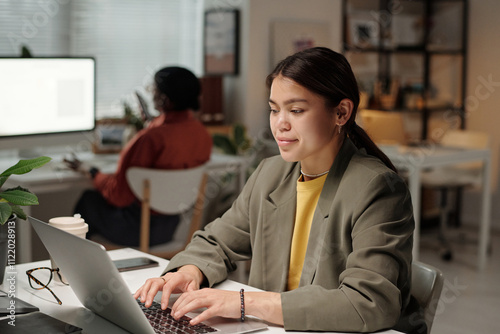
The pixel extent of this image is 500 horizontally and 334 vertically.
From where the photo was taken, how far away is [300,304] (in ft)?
4.35

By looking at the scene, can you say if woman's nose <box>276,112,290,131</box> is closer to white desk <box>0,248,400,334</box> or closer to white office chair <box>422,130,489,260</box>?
white desk <box>0,248,400,334</box>

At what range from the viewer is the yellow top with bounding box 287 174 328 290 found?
1654 mm

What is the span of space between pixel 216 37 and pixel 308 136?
3.15 metres

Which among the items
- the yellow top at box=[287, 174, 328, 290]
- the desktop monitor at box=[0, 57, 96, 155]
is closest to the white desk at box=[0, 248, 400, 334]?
the yellow top at box=[287, 174, 328, 290]

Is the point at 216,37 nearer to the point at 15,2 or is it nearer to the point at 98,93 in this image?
the point at 98,93

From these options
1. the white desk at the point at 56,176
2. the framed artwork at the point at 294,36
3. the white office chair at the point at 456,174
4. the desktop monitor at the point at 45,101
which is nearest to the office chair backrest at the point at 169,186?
the white desk at the point at 56,176

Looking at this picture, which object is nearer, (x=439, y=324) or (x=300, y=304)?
(x=300, y=304)

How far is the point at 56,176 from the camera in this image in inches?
124

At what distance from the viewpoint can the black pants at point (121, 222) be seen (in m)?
3.19

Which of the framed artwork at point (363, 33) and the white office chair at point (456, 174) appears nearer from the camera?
the white office chair at point (456, 174)

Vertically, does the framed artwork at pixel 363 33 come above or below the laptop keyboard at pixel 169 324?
above

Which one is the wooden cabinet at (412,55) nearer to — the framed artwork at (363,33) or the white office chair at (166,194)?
the framed artwork at (363,33)

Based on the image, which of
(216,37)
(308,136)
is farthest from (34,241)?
(308,136)

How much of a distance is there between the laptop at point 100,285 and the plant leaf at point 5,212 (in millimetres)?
134
